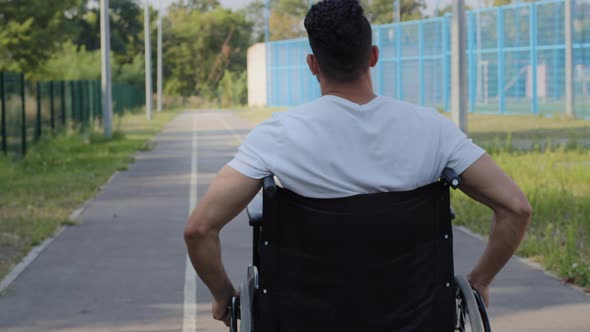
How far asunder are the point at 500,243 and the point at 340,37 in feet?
2.90

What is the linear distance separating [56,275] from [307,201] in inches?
235

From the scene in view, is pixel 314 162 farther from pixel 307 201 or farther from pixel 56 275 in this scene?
pixel 56 275

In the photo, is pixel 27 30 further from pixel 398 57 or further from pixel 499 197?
pixel 499 197

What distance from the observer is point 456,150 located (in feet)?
12.1

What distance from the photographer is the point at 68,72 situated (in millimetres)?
57625

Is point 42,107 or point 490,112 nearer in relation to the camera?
point 42,107

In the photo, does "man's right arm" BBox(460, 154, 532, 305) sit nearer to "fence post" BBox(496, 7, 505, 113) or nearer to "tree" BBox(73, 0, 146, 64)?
"fence post" BBox(496, 7, 505, 113)

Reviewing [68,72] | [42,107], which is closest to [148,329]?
[42,107]

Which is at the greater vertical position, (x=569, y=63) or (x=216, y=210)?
(x=569, y=63)

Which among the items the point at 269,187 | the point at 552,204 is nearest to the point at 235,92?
the point at 552,204

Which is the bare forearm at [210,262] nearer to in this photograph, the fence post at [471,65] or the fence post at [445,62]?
the fence post at [471,65]

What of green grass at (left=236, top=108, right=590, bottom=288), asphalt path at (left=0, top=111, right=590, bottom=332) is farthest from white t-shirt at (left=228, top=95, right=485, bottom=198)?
green grass at (left=236, top=108, right=590, bottom=288)

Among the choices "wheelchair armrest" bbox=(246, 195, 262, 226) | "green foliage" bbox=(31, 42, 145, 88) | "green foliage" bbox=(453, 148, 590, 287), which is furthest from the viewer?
"green foliage" bbox=(31, 42, 145, 88)

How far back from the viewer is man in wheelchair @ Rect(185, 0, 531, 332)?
3.62 metres
